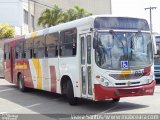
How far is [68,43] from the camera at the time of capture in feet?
50.4

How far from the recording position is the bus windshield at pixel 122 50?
13305 mm

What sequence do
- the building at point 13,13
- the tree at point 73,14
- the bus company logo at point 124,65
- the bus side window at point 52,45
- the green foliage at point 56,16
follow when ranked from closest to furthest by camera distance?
the bus company logo at point 124,65 < the bus side window at point 52,45 < the green foliage at point 56,16 < the tree at point 73,14 < the building at point 13,13

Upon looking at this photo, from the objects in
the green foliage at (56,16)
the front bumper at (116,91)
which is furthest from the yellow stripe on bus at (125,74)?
the green foliage at (56,16)

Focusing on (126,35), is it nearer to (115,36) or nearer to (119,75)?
(115,36)

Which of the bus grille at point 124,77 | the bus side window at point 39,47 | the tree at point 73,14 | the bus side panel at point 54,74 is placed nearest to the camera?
the bus grille at point 124,77

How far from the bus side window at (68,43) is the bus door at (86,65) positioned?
60 cm

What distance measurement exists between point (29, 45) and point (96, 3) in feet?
214

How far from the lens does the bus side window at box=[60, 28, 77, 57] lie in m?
14.8

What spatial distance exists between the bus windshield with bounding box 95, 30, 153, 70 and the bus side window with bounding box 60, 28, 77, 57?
5.26 ft

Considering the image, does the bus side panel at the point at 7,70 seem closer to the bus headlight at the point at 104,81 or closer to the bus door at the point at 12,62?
the bus door at the point at 12,62

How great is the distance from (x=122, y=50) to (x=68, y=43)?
8.49 feet

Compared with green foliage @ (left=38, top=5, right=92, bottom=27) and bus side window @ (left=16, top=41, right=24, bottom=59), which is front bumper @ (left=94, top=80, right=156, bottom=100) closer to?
bus side window @ (left=16, top=41, right=24, bottom=59)

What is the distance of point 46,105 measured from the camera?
51.8ft

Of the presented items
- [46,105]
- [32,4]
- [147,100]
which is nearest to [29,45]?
[46,105]
